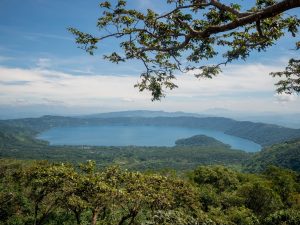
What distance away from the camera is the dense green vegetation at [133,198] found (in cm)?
1777

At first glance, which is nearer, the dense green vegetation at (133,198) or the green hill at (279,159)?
the dense green vegetation at (133,198)

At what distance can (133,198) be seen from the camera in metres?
17.3

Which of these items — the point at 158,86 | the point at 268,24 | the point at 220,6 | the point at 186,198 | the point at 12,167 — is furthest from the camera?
the point at 12,167

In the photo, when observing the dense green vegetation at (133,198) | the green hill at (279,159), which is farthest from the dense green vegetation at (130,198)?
the green hill at (279,159)

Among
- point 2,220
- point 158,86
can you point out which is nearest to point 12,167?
point 2,220

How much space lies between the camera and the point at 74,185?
18.9 metres

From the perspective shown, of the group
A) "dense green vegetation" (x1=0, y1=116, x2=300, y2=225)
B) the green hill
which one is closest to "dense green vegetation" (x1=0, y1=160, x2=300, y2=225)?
"dense green vegetation" (x1=0, y1=116, x2=300, y2=225)

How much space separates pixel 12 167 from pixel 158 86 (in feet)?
153

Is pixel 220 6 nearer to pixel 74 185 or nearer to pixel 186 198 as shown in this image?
pixel 74 185

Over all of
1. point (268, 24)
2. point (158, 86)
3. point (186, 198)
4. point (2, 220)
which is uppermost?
point (268, 24)

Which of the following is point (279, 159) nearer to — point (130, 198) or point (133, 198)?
point (133, 198)

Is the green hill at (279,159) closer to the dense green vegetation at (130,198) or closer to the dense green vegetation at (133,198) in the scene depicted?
the dense green vegetation at (130,198)

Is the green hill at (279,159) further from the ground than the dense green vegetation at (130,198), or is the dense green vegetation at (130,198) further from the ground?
the dense green vegetation at (130,198)

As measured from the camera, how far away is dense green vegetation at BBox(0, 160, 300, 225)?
58.3 feet
